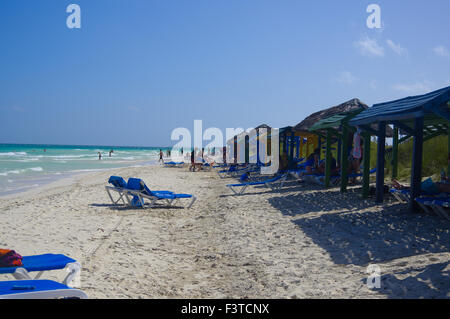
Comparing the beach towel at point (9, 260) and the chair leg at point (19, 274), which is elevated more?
the beach towel at point (9, 260)

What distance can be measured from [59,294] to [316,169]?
953 cm

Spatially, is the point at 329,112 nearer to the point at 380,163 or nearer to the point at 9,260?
the point at 380,163

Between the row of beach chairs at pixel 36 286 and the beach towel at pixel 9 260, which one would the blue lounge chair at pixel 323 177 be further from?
the beach towel at pixel 9 260

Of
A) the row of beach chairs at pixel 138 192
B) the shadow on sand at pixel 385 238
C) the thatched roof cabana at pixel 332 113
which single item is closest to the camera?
the shadow on sand at pixel 385 238

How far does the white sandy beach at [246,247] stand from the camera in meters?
3.37

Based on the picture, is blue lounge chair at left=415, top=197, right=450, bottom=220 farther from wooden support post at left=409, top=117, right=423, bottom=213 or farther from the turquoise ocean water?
the turquoise ocean water

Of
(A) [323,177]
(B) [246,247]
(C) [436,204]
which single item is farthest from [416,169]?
(A) [323,177]

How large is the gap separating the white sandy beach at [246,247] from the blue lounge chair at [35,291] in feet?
3.06

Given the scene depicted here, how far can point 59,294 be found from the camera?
89.1 inches

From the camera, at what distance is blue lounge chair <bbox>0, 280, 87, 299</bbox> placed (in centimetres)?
218

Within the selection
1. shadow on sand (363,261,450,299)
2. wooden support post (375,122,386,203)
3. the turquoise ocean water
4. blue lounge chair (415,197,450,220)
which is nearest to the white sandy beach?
shadow on sand (363,261,450,299)

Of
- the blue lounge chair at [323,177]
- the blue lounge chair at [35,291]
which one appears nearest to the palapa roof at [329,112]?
the blue lounge chair at [323,177]

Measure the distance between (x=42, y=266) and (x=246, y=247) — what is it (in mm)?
2658
